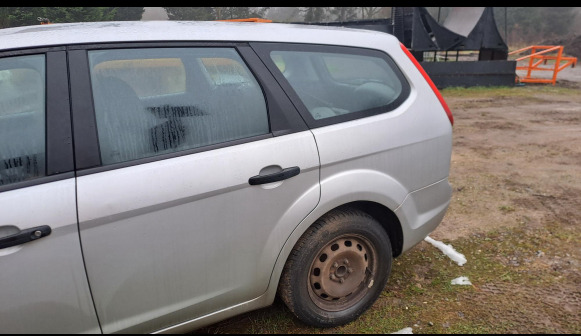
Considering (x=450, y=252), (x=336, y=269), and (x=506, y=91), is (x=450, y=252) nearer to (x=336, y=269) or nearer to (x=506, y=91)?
(x=336, y=269)

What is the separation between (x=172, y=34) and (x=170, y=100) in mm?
328

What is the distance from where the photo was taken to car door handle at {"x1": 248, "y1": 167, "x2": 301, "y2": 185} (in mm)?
1878

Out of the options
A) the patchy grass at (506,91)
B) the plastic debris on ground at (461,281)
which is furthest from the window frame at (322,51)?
the patchy grass at (506,91)

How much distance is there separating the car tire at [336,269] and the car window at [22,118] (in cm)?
126

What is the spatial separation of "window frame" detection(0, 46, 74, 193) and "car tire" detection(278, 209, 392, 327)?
3.81ft

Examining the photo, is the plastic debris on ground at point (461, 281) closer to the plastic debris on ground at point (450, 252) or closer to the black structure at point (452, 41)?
the plastic debris on ground at point (450, 252)

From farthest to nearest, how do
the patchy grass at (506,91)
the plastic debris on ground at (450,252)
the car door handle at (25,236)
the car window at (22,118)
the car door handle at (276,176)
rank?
the patchy grass at (506,91)
the plastic debris on ground at (450,252)
the car door handle at (276,176)
the car window at (22,118)
the car door handle at (25,236)

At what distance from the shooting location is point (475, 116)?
8.61 m

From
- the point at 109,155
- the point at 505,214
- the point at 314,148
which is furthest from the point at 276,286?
the point at 505,214

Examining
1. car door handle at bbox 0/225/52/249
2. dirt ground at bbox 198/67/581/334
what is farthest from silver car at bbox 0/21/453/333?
dirt ground at bbox 198/67/581/334

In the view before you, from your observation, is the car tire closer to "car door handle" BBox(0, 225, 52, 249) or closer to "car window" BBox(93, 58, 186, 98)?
"car window" BBox(93, 58, 186, 98)

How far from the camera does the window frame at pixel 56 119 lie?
158cm

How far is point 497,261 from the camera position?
307cm

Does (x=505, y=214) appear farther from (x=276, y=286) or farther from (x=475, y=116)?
(x=475, y=116)
